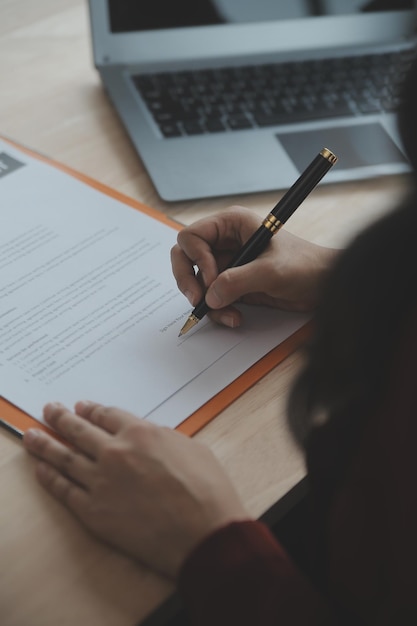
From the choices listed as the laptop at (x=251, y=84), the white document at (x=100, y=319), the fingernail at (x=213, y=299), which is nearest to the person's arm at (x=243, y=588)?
the white document at (x=100, y=319)

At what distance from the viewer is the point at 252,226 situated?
76cm

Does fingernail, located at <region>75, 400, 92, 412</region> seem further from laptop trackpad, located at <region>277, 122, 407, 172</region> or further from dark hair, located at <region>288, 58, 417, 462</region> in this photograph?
laptop trackpad, located at <region>277, 122, 407, 172</region>

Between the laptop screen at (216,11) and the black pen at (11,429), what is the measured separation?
0.58 metres

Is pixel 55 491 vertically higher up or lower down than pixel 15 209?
lower down

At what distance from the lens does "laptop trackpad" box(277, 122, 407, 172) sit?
3.06ft

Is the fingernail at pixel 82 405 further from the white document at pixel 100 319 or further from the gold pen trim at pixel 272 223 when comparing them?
the gold pen trim at pixel 272 223

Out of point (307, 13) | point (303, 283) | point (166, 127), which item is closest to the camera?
point (303, 283)

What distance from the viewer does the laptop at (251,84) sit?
916 millimetres

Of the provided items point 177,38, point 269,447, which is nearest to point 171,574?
point 269,447

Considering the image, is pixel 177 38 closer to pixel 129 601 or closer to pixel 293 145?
pixel 293 145

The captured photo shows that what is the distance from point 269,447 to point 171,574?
0.14m

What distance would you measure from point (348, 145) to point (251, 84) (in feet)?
0.53

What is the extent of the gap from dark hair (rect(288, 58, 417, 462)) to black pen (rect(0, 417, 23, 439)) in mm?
→ 238

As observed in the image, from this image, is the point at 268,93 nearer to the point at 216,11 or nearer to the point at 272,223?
the point at 216,11
